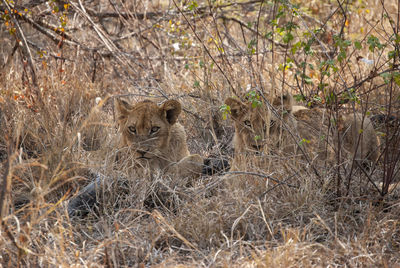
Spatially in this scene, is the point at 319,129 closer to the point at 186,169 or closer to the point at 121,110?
the point at 186,169

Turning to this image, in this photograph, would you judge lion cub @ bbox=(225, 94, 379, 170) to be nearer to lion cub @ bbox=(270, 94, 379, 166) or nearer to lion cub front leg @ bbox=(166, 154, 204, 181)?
lion cub @ bbox=(270, 94, 379, 166)

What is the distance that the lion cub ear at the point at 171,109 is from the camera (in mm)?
5602

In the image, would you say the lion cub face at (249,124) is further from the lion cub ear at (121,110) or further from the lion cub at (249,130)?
the lion cub ear at (121,110)

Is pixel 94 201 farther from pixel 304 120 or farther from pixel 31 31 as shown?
pixel 31 31

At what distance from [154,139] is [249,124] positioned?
974 mm

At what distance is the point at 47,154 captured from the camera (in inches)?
186

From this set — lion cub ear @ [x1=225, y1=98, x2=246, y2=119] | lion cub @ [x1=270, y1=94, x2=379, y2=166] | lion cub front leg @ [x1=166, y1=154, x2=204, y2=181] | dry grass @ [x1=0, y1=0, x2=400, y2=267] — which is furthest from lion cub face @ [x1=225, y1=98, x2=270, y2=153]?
lion cub front leg @ [x1=166, y1=154, x2=204, y2=181]

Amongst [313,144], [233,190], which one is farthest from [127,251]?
[313,144]

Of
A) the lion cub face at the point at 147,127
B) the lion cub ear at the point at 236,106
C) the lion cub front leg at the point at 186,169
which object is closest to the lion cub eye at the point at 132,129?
the lion cub face at the point at 147,127

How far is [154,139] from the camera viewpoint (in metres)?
5.63

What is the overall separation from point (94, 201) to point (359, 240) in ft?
7.08

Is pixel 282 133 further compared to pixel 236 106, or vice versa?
pixel 236 106

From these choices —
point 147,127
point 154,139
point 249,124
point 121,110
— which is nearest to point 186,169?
point 154,139

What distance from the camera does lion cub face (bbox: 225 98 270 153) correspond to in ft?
17.7
